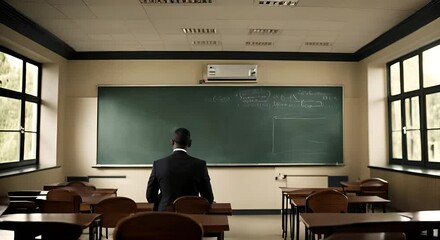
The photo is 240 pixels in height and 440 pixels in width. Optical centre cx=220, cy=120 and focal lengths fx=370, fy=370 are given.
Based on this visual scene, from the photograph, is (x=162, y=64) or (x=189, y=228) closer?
(x=189, y=228)

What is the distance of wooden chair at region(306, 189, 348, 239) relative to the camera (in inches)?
143

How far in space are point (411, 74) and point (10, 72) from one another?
596cm

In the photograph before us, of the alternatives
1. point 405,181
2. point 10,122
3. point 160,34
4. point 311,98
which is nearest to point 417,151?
point 405,181

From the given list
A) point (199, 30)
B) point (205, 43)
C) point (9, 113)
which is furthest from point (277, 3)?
point (9, 113)

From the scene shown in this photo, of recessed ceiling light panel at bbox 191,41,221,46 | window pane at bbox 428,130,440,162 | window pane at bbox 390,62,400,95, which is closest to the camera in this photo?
window pane at bbox 428,130,440,162

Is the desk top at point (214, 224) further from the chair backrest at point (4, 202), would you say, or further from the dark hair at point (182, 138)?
the chair backrest at point (4, 202)

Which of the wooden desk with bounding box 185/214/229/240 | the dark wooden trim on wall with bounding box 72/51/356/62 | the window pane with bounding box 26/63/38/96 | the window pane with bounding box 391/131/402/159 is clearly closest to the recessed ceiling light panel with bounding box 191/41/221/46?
the dark wooden trim on wall with bounding box 72/51/356/62

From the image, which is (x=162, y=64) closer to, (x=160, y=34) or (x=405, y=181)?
(x=160, y=34)

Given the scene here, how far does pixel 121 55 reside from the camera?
6.54 meters

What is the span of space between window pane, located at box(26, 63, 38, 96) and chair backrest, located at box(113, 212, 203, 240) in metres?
4.87

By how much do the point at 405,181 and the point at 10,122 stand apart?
18.5ft

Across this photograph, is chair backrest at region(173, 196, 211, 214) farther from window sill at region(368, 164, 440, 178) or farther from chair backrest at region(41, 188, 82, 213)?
window sill at region(368, 164, 440, 178)

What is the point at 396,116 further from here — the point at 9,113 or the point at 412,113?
the point at 9,113

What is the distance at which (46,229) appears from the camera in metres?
2.16
